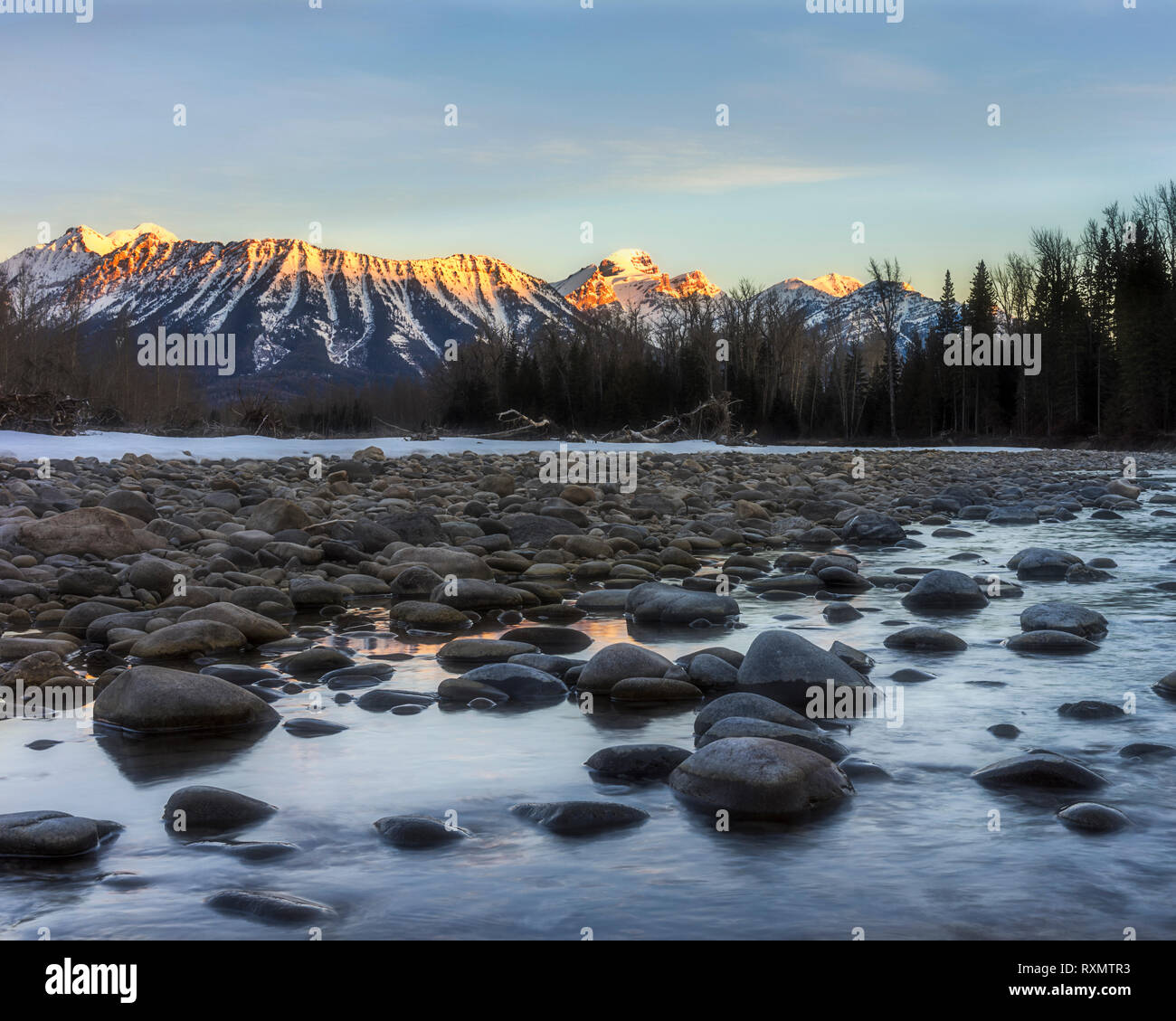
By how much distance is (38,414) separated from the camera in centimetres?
2288

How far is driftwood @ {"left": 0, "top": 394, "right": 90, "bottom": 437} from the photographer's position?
71.8 ft

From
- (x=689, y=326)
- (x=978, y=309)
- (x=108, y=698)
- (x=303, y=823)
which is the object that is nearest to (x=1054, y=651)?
(x=303, y=823)

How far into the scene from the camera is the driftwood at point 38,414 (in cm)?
2189

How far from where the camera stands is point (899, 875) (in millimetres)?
2859

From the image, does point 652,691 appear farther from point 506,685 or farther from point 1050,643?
point 1050,643

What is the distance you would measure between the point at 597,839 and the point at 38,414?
23106mm

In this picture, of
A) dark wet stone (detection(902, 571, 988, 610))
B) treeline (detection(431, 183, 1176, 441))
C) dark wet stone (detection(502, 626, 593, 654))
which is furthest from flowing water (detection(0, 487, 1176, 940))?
treeline (detection(431, 183, 1176, 441))

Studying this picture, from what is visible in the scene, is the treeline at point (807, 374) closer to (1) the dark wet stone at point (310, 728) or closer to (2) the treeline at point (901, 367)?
(2) the treeline at point (901, 367)

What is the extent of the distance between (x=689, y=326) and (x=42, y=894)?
179 ft

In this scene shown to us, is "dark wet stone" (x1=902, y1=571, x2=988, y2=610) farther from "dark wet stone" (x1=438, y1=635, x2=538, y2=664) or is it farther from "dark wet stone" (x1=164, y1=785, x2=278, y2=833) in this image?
"dark wet stone" (x1=164, y1=785, x2=278, y2=833)

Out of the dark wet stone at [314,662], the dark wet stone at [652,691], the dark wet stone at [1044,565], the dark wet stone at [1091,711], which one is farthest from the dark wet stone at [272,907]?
the dark wet stone at [1044,565]

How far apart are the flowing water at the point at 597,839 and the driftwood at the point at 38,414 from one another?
19903 millimetres
